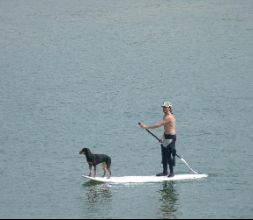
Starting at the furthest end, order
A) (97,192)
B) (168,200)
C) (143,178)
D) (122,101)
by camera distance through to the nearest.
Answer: (122,101) < (143,178) < (97,192) < (168,200)

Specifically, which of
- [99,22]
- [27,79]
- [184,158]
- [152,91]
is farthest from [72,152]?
[99,22]

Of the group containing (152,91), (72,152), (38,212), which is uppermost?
(152,91)

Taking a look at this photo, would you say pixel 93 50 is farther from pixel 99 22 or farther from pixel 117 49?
pixel 99 22

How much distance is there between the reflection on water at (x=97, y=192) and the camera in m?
26.5

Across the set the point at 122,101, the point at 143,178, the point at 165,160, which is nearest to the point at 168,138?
the point at 165,160

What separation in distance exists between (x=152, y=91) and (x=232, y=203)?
21881 mm

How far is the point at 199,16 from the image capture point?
70.6m

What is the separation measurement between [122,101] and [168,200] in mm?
18543

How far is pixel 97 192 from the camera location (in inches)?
1073

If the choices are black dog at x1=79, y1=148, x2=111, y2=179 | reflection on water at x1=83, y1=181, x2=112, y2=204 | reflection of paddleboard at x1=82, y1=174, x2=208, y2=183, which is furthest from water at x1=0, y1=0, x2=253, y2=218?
black dog at x1=79, y1=148, x2=111, y2=179

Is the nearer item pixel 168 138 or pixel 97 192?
pixel 97 192

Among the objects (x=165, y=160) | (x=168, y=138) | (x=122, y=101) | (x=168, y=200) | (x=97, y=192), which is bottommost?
(x=168, y=200)

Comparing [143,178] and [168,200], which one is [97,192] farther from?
[168,200]

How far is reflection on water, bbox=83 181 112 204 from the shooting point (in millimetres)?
26500
